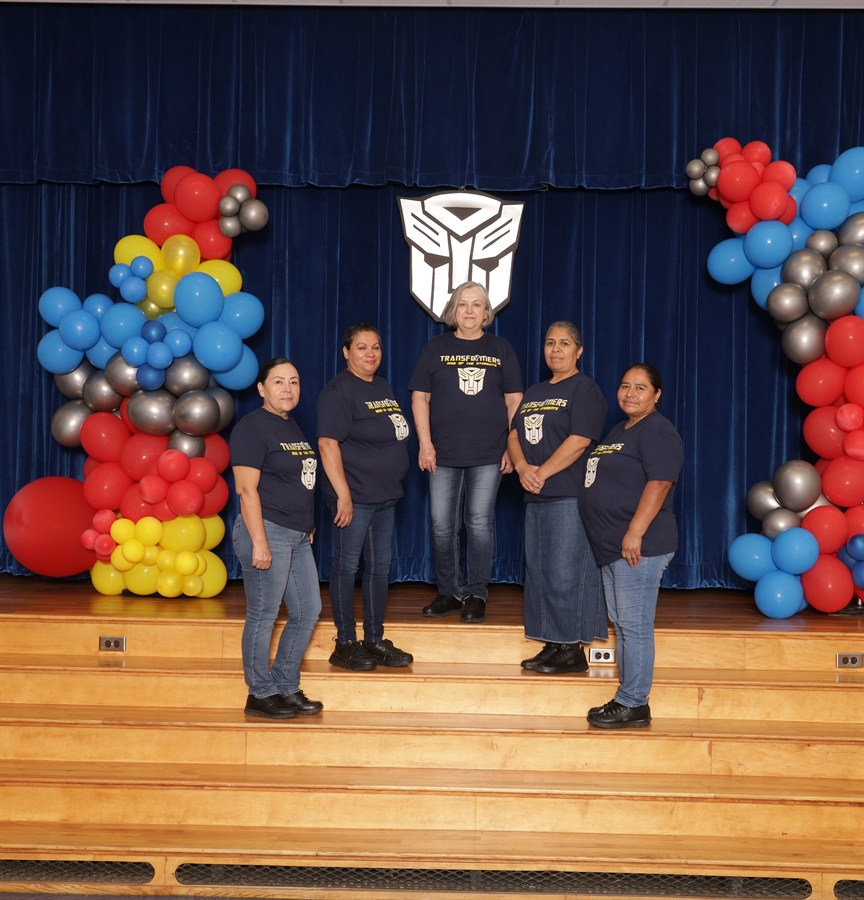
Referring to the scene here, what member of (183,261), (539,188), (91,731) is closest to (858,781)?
(91,731)

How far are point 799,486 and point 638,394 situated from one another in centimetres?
134

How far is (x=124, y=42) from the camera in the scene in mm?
5172

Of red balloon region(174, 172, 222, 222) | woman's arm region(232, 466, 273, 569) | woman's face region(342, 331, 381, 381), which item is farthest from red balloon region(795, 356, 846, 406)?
red balloon region(174, 172, 222, 222)

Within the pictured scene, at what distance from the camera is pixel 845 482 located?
14.0 feet

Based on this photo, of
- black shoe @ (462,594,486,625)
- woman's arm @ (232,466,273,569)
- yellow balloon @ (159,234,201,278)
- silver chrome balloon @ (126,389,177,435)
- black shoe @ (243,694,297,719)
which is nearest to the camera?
woman's arm @ (232,466,273,569)

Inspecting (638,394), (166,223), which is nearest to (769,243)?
(638,394)

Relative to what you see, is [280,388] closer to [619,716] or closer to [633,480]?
[633,480]

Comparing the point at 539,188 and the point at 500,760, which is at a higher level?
the point at 539,188

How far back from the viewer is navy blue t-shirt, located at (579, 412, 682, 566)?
11.1 ft

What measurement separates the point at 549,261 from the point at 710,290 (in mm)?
906

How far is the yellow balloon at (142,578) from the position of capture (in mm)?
4602

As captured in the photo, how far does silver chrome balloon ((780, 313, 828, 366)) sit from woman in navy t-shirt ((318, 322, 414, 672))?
192 cm

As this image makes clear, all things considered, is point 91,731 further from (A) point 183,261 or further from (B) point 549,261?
(B) point 549,261

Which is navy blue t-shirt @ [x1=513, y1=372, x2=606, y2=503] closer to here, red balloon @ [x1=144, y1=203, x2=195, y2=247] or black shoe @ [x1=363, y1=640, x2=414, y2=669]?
black shoe @ [x1=363, y1=640, x2=414, y2=669]
